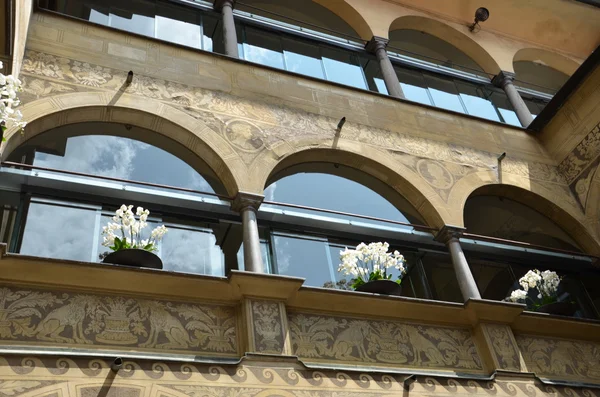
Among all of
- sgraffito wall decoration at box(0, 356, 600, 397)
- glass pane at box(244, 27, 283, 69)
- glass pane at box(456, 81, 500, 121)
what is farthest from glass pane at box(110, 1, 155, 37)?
glass pane at box(456, 81, 500, 121)

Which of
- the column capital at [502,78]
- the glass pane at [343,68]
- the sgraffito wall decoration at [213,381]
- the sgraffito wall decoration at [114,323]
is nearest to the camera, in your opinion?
the sgraffito wall decoration at [213,381]

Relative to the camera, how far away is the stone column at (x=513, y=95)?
1116cm

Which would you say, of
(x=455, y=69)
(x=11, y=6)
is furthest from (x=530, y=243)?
(x=11, y=6)

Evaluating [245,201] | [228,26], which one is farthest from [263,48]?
[245,201]

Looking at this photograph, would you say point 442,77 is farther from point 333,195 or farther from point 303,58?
point 333,195

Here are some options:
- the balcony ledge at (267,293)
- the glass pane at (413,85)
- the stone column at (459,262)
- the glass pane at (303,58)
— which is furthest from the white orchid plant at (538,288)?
the glass pane at (303,58)

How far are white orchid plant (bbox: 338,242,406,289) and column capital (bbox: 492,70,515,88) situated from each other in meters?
5.98

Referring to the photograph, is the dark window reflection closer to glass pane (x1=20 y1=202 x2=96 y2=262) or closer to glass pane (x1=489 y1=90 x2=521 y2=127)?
glass pane (x1=20 y1=202 x2=96 y2=262)

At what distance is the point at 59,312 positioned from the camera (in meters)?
5.42

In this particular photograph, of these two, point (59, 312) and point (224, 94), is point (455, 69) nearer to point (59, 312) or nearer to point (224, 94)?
point (224, 94)

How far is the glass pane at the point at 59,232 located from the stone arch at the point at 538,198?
16.1ft

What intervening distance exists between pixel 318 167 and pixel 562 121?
4.31 m

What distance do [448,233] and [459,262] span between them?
439mm

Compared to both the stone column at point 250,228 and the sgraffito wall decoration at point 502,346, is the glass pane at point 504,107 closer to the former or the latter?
the sgraffito wall decoration at point 502,346
